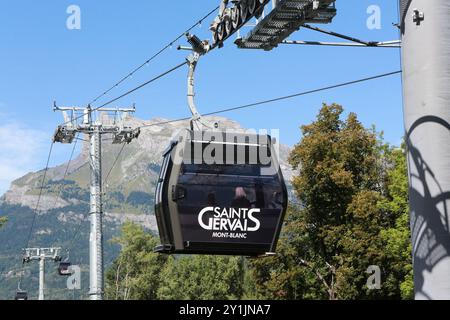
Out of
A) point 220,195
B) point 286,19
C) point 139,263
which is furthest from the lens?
point 139,263

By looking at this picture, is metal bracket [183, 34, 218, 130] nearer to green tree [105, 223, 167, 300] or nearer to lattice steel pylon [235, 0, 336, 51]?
lattice steel pylon [235, 0, 336, 51]

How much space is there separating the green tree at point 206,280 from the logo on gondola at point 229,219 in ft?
201

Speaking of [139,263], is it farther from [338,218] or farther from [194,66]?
[194,66]

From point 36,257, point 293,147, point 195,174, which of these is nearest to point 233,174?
point 195,174

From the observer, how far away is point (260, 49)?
13664 millimetres

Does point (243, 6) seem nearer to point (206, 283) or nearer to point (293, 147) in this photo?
point (293, 147)

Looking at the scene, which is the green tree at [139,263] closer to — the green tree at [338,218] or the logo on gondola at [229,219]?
the green tree at [338,218]

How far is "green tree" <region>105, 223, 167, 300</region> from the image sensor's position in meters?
82.3

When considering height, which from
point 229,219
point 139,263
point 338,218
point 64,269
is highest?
point 229,219

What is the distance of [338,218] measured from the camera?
4612 centimetres

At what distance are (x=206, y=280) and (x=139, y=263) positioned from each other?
968 cm

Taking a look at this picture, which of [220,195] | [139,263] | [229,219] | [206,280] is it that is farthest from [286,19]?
[139,263]

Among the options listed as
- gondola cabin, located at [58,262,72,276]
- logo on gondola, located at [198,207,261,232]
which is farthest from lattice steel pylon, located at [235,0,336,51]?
gondola cabin, located at [58,262,72,276]
